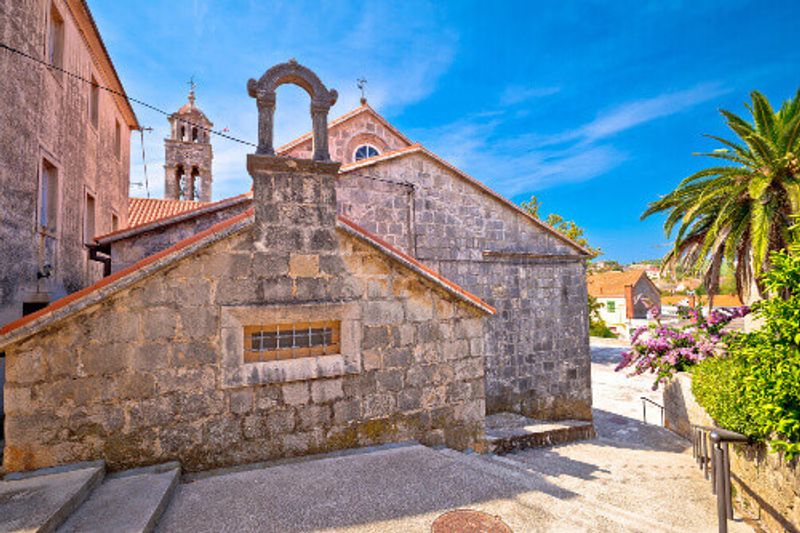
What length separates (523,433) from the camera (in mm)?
8047

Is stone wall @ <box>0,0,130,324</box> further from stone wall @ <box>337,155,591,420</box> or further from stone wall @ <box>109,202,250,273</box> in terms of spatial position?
stone wall @ <box>337,155,591,420</box>

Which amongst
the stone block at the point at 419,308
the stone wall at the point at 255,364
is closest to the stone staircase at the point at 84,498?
the stone wall at the point at 255,364

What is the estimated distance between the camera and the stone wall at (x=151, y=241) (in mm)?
7488

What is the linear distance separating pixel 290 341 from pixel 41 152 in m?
6.82

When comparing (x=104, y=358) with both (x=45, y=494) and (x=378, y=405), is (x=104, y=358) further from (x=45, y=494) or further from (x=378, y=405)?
(x=378, y=405)

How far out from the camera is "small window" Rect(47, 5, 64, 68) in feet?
26.7

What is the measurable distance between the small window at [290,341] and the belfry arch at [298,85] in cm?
215

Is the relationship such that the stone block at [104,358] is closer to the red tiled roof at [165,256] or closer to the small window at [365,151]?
the red tiled roof at [165,256]

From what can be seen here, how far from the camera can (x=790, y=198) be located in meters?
8.34

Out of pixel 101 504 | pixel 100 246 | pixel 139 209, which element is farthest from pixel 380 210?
pixel 139 209

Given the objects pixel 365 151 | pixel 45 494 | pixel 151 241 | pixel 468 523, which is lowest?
pixel 468 523

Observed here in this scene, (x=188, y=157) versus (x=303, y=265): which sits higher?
(x=188, y=157)

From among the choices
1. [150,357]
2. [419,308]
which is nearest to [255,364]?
[150,357]

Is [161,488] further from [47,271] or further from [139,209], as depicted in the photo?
[139,209]
